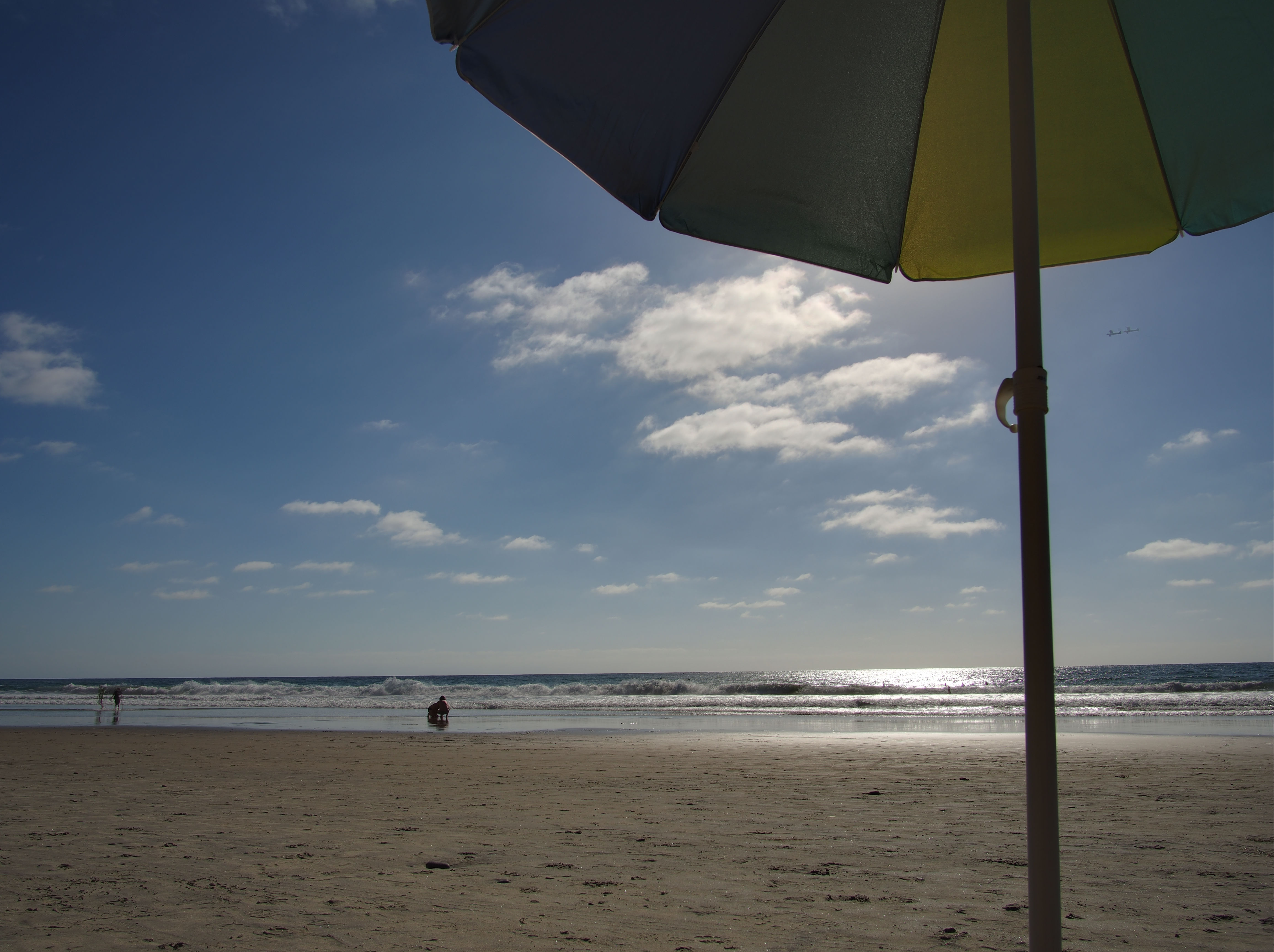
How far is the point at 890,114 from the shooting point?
2730 millimetres

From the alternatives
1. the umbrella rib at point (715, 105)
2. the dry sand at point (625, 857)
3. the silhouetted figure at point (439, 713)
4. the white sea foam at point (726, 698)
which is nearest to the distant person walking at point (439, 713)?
the silhouetted figure at point (439, 713)

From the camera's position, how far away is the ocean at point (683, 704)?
70.4 feet

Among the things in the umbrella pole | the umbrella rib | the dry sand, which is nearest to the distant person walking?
the dry sand

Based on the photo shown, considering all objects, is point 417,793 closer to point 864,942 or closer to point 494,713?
point 864,942

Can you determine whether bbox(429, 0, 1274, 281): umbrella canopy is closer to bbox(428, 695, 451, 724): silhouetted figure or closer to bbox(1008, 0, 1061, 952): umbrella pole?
bbox(1008, 0, 1061, 952): umbrella pole

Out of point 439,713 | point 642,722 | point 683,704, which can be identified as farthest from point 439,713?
point 683,704

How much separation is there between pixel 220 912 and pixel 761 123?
4739 mm

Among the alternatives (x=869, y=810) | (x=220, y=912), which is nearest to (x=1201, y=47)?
(x=220, y=912)

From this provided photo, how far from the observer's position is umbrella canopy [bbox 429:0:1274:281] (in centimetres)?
239

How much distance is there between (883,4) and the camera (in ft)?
8.11

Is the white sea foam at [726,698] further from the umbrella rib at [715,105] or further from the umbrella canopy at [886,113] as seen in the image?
the umbrella rib at [715,105]

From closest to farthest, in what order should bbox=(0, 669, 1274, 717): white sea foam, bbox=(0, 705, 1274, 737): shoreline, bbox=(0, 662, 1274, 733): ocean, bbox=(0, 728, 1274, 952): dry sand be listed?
bbox=(0, 728, 1274, 952): dry sand, bbox=(0, 705, 1274, 737): shoreline, bbox=(0, 662, 1274, 733): ocean, bbox=(0, 669, 1274, 717): white sea foam

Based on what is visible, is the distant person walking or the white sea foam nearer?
the distant person walking

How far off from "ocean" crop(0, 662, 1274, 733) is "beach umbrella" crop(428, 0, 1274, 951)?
17.6 m
